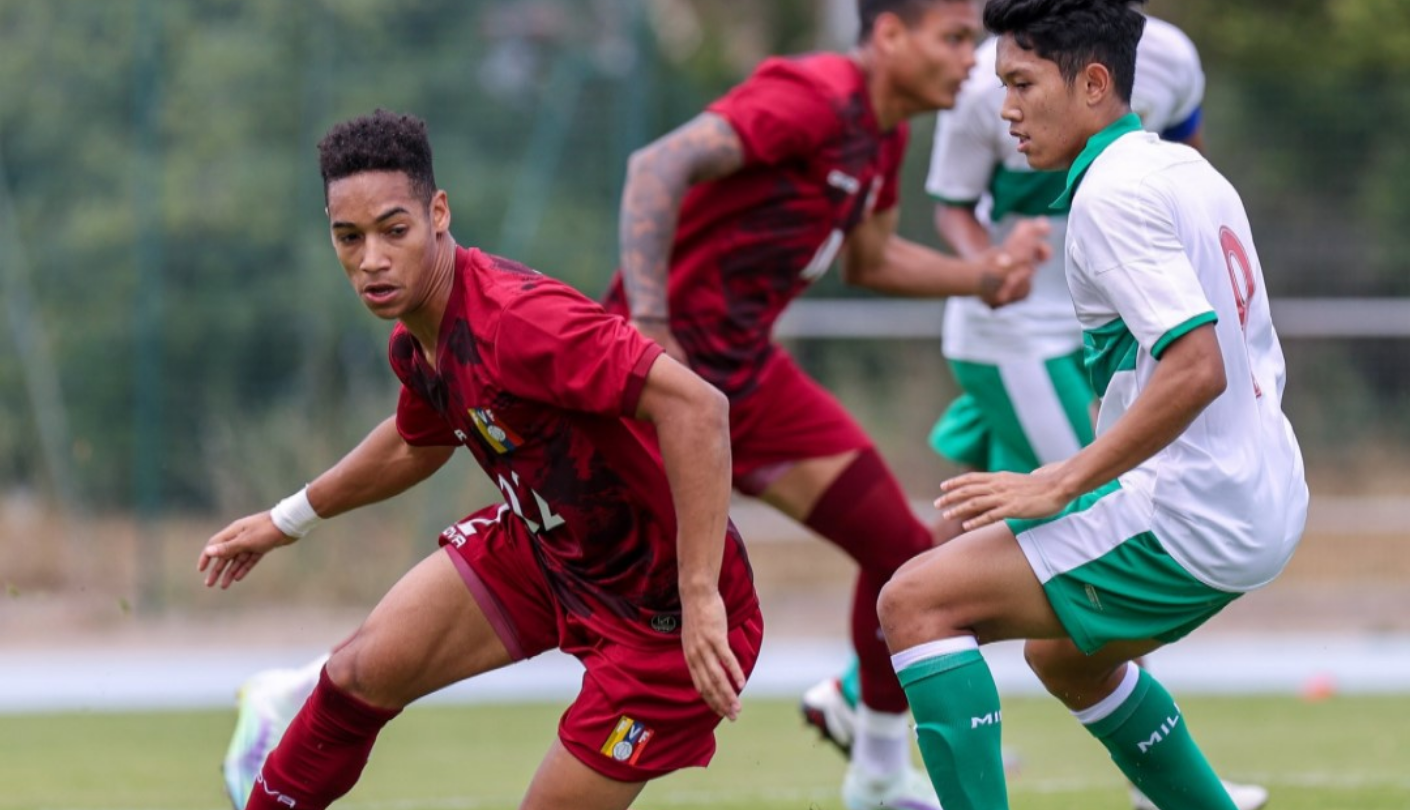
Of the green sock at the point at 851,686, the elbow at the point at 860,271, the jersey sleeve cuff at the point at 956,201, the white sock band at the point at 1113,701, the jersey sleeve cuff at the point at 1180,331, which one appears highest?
the jersey sleeve cuff at the point at 1180,331

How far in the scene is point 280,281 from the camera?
11.8m

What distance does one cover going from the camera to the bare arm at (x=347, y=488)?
4570mm

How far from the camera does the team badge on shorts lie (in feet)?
13.5

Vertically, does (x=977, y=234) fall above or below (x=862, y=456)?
above

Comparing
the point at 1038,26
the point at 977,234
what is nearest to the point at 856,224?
the point at 977,234

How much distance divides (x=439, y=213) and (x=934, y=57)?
2.18 meters

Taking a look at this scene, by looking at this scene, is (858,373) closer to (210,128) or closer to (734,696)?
(210,128)

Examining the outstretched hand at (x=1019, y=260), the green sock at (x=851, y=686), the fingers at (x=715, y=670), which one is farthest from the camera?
the green sock at (x=851, y=686)

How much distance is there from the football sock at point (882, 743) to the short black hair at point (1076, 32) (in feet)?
7.96

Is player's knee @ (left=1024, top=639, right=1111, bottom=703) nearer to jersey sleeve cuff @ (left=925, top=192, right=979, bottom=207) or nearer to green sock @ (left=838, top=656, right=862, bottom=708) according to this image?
green sock @ (left=838, top=656, right=862, bottom=708)

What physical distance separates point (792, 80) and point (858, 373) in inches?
273

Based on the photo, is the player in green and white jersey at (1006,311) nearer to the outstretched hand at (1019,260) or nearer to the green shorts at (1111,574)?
the outstretched hand at (1019,260)

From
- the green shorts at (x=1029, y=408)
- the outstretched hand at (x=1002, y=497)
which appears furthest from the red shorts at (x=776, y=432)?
the outstretched hand at (x=1002, y=497)

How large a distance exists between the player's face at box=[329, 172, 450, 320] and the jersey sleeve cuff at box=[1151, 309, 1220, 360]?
1483mm
